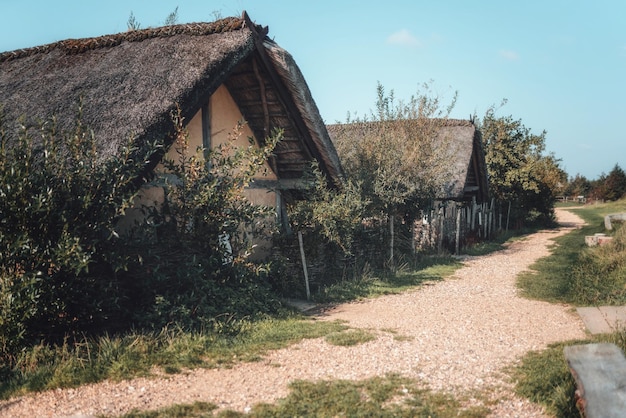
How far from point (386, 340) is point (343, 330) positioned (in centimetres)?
70

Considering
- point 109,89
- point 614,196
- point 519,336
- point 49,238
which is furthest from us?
point 614,196

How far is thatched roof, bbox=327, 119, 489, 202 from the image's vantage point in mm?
17469

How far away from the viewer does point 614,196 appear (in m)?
44.7

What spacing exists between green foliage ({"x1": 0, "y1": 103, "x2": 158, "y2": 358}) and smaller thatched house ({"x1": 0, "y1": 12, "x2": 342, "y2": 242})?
1.96 ft

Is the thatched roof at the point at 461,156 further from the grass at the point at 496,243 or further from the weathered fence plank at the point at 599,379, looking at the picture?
the weathered fence plank at the point at 599,379

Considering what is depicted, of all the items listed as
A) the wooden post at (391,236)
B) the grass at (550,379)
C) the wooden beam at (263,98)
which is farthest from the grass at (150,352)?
the wooden post at (391,236)

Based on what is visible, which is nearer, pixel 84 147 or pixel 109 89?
pixel 84 147

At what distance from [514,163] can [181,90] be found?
20.2 meters

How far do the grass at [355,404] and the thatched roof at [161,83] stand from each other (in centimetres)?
337

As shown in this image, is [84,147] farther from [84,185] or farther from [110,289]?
[110,289]

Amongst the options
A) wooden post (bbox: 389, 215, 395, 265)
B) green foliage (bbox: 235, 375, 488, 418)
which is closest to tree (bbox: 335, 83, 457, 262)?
wooden post (bbox: 389, 215, 395, 265)

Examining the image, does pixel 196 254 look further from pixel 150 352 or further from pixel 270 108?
pixel 270 108

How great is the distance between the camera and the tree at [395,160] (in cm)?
1215

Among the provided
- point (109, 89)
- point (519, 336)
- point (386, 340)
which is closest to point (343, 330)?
point (386, 340)
